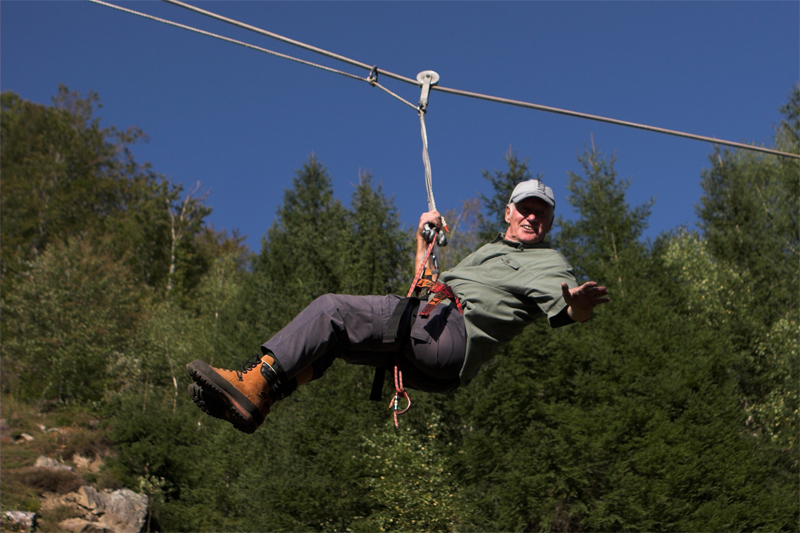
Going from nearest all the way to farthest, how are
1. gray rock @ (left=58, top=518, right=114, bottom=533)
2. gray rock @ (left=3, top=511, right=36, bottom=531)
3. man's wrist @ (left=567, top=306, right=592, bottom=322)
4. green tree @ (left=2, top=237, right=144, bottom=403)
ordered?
man's wrist @ (left=567, top=306, right=592, bottom=322) → gray rock @ (left=3, top=511, right=36, bottom=531) → gray rock @ (left=58, top=518, right=114, bottom=533) → green tree @ (left=2, top=237, right=144, bottom=403)

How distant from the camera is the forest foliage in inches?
563

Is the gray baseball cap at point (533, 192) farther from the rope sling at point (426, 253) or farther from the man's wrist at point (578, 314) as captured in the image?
the man's wrist at point (578, 314)

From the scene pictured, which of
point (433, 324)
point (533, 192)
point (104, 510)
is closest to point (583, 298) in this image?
point (433, 324)

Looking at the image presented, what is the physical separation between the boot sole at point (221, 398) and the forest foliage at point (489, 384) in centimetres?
1148

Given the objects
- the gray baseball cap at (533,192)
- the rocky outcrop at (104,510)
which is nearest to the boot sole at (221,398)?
the gray baseball cap at (533,192)

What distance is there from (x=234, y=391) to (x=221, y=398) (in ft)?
0.21

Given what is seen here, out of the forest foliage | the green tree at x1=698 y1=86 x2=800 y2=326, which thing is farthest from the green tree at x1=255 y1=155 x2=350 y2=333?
the green tree at x1=698 y1=86 x2=800 y2=326

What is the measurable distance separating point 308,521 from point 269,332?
17.4ft

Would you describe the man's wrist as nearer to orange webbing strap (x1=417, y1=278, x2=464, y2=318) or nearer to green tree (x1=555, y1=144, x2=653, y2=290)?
orange webbing strap (x1=417, y1=278, x2=464, y2=318)

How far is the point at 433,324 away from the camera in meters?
3.57

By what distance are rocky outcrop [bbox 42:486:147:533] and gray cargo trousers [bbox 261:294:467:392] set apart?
16.9 metres

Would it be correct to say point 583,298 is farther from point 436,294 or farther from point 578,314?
point 436,294

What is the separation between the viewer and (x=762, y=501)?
13.9 meters

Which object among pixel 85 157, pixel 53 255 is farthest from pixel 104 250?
pixel 85 157
